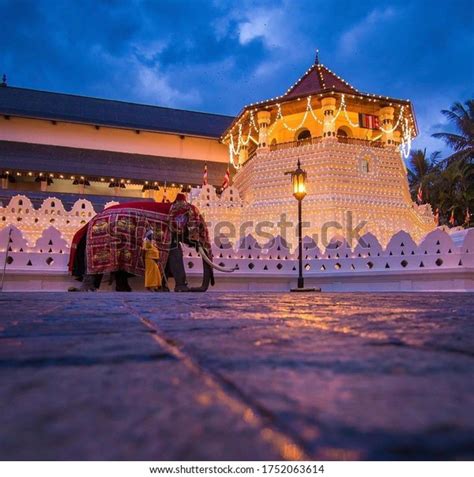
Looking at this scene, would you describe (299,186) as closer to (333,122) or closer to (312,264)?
(312,264)

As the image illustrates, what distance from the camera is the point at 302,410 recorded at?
0.38 metres

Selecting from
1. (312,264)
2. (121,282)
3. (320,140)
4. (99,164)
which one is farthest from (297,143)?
(121,282)

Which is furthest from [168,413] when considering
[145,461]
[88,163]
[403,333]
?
[88,163]

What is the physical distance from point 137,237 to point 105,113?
51.9 feet

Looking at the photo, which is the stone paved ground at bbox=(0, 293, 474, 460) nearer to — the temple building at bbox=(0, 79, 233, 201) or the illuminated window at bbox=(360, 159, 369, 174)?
the illuminated window at bbox=(360, 159, 369, 174)

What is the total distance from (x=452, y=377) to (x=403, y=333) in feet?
1.43

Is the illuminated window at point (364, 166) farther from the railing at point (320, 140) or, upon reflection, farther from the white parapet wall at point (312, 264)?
the white parapet wall at point (312, 264)

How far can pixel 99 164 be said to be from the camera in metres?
18.5

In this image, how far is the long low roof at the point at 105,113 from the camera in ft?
62.6

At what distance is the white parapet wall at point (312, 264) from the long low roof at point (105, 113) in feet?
39.5

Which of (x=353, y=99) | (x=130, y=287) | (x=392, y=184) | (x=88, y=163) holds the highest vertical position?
(x=353, y=99)

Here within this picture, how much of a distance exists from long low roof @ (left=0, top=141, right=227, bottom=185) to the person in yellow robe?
1183cm

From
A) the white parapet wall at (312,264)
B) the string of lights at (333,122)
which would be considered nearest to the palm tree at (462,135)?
the string of lights at (333,122)

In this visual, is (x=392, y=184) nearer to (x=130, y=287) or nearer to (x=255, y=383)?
(x=130, y=287)
